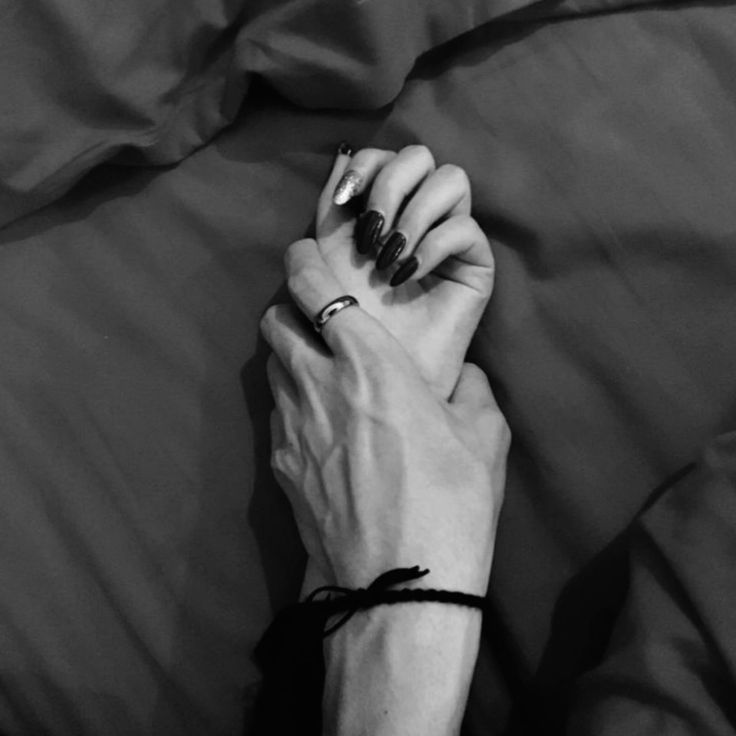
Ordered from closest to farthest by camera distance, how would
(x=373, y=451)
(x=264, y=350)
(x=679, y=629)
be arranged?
1. (x=679, y=629)
2. (x=373, y=451)
3. (x=264, y=350)

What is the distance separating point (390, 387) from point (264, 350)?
15cm

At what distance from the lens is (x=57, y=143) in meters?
0.73

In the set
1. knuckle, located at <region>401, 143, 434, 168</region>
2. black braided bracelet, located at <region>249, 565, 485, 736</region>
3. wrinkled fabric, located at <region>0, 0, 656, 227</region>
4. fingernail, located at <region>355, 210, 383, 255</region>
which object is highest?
wrinkled fabric, located at <region>0, 0, 656, 227</region>

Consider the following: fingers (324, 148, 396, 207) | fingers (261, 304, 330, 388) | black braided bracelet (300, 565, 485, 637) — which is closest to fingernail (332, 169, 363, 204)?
fingers (324, 148, 396, 207)

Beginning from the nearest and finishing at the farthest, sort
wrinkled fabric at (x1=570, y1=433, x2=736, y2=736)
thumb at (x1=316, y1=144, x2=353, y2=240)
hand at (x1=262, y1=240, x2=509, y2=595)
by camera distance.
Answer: wrinkled fabric at (x1=570, y1=433, x2=736, y2=736) < hand at (x1=262, y1=240, x2=509, y2=595) < thumb at (x1=316, y1=144, x2=353, y2=240)

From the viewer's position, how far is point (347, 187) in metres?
0.70

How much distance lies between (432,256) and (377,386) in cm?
11

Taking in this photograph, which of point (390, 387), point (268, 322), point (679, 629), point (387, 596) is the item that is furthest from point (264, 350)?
point (679, 629)

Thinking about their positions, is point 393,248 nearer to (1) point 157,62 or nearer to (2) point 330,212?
(2) point 330,212

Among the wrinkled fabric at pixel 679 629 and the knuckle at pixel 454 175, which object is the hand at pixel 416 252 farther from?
the wrinkled fabric at pixel 679 629

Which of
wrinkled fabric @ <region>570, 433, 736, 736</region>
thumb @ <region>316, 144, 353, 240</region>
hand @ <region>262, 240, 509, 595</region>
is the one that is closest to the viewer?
wrinkled fabric @ <region>570, 433, 736, 736</region>

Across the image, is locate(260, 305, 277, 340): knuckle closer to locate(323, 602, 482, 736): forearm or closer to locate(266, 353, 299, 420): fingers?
locate(266, 353, 299, 420): fingers

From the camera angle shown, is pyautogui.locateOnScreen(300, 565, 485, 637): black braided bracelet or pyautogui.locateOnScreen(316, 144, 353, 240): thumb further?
pyautogui.locateOnScreen(316, 144, 353, 240): thumb

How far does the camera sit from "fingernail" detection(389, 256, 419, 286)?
2.20ft
